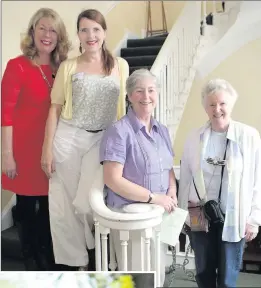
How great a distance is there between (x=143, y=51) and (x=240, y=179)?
72 centimetres

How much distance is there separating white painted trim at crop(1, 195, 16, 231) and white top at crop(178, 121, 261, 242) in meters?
0.84

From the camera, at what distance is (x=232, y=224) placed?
1574mm

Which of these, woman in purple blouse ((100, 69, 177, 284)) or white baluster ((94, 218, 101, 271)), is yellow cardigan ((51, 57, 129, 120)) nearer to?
woman in purple blouse ((100, 69, 177, 284))

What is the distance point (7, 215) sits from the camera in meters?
1.79

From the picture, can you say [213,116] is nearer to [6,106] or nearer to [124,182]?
[124,182]

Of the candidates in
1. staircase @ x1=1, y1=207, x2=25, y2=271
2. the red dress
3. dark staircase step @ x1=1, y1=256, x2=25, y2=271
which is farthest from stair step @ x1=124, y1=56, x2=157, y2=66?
dark staircase step @ x1=1, y1=256, x2=25, y2=271

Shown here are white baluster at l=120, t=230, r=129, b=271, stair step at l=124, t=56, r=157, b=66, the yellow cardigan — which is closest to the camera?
white baluster at l=120, t=230, r=129, b=271

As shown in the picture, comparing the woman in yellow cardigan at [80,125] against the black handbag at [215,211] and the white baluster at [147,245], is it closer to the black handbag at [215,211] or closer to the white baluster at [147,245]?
the white baluster at [147,245]

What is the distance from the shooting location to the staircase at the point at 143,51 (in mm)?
1761

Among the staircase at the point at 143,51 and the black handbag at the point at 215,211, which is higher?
the staircase at the point at 143,51

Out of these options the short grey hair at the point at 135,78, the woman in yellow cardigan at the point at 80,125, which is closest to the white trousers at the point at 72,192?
the woman in yellow cardigan at the point at 80,125

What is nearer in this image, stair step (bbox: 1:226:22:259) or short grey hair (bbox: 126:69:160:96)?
short grey hair (bbox: 126:69:160:96)

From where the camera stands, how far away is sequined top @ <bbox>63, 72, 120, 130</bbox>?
1606mm

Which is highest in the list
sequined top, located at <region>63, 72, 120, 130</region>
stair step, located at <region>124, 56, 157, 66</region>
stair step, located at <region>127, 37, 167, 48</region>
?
stair step, located at <region>127, 37, 167, 48</region>
